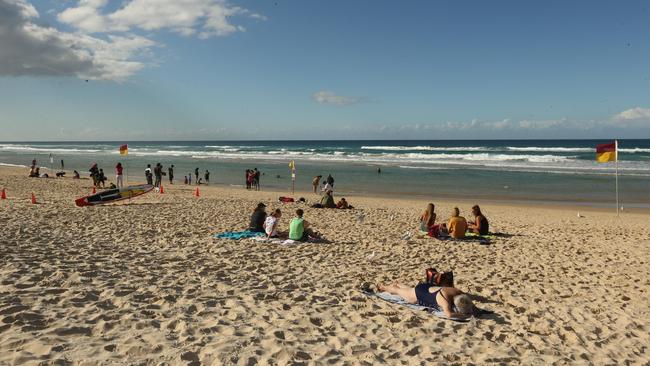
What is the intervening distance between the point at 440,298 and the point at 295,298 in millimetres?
1940

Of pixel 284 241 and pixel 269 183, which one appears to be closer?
pixel 284 241

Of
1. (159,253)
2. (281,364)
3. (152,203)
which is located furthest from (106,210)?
(281,364)

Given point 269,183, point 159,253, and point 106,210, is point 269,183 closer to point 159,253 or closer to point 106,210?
point 106,210

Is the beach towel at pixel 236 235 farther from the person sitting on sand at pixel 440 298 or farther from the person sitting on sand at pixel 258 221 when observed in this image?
the person sitting on sand at pixel 440 298

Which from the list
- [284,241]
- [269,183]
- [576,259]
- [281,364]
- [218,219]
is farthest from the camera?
[269,183]

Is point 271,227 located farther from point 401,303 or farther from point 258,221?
point 401,303

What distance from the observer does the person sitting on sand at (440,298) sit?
5.49 m

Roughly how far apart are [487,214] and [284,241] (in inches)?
376

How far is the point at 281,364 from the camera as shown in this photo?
13.2ft

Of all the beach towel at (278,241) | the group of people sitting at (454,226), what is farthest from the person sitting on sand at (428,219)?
the beach towel at (278,241)

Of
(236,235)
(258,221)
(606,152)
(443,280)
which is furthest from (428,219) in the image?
(606,152)

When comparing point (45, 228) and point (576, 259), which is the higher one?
point (45, 228)

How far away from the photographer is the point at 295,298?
5980mm

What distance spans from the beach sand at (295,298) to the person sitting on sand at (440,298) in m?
0.23
